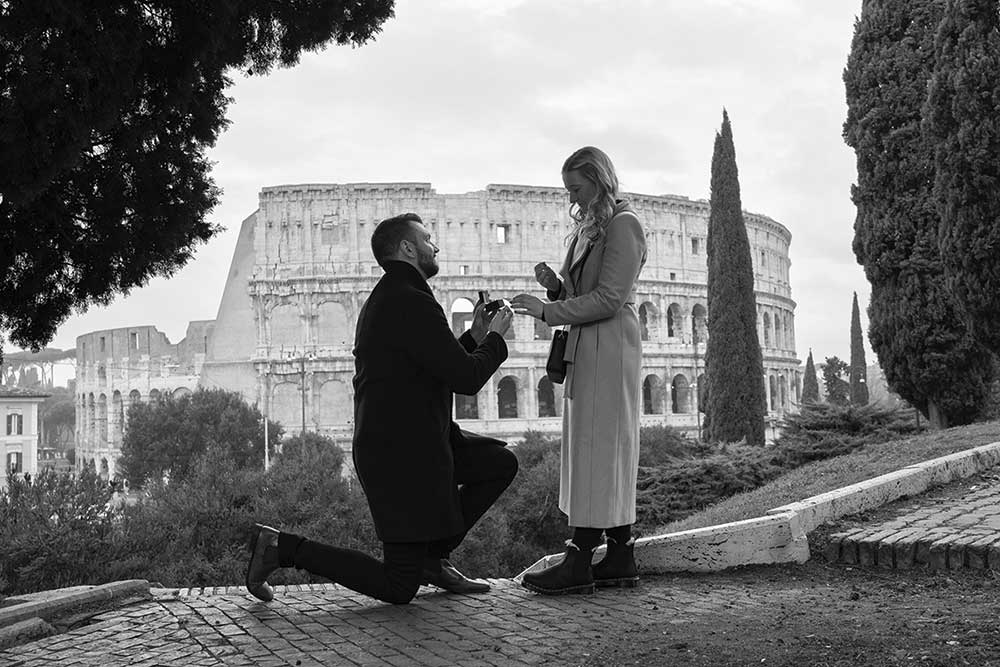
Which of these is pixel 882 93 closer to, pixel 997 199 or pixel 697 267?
pixel 997 199

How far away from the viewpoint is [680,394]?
53.2m

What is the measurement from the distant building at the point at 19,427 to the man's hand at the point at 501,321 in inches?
2123

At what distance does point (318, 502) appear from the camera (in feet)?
53.1

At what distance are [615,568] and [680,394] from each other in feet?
164

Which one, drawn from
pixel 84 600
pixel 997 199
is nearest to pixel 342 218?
pixel 997 199

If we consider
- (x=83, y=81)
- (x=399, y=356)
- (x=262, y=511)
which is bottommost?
(x=262, y=511)

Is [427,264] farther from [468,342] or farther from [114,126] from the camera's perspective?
[114,126]

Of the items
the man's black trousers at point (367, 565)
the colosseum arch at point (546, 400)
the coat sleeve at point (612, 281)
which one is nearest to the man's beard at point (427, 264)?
the coat sleeve at point (612, 281)

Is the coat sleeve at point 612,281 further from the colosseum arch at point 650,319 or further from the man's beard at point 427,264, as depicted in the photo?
the colosseum arch at point 650,319

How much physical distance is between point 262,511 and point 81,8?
12.3 meters

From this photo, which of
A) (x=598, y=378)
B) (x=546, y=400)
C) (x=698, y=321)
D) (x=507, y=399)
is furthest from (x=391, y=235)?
(x=698, y=321)

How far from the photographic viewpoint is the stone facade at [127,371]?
5509cm

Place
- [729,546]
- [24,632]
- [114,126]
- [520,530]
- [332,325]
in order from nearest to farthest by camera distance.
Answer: [24,632] < [114,126] < [729,546] < [520,530] < [332,325]

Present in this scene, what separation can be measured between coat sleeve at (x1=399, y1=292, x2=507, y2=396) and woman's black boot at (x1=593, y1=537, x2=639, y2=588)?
1.08 m
